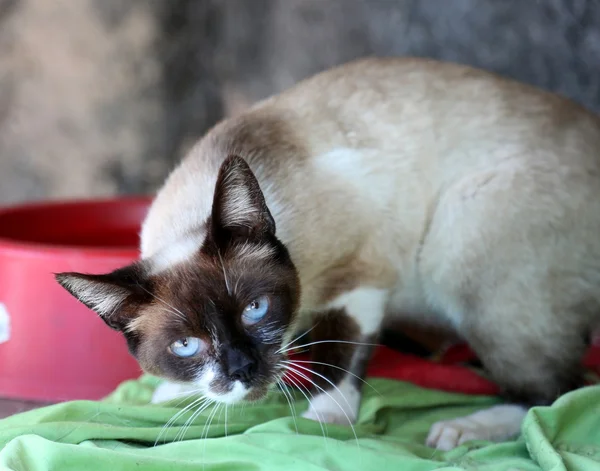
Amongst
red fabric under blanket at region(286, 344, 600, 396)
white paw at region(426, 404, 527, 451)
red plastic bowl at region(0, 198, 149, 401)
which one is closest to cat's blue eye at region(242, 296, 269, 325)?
red fabric under blanket at region(286, 344, 600, 396)

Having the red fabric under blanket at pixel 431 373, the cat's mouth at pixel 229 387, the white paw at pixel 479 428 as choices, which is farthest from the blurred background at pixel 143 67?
the cat's mouth at pixel 229 387

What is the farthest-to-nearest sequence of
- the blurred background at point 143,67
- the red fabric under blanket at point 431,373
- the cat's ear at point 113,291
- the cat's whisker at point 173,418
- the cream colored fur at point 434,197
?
the blurred background at point 143,67, the red fabric under blanket at point 431,373, the cream colored fur at point 434,197, the cat's whisker at point 173,418, the cat's ear at point 113,291

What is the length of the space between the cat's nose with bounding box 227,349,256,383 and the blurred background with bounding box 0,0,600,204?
195 cm

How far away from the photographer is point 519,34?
289cm

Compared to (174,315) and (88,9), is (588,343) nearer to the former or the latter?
(174,315)

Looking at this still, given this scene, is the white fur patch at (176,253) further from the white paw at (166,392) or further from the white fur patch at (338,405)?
the white fur patch at (338,405)

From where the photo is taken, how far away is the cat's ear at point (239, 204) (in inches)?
60.4

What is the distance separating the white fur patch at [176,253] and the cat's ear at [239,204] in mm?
110

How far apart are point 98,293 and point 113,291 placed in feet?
0.10

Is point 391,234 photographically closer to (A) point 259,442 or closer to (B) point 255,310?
(B) point 255,310

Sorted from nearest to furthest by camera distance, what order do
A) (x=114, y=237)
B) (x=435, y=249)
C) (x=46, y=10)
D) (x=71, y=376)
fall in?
(x=435, y=249) < (x=71, y=376) < (x=114, y=237) < (x=46, y=10)

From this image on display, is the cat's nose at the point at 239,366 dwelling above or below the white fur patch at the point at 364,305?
above

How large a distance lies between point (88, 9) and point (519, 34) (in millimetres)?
2030

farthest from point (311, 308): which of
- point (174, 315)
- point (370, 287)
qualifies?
point (174, 315)
